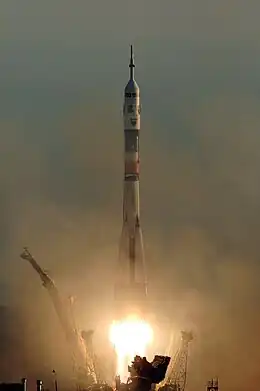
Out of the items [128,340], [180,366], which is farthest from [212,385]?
[128,340]

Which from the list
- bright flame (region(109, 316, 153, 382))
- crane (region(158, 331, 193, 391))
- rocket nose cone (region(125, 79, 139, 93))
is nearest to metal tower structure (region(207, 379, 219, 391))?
crane (region(158, 331, 193, 391))

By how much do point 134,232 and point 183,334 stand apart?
11721mm

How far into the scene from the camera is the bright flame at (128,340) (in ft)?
451

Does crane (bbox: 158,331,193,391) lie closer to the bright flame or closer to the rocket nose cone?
the bright flame

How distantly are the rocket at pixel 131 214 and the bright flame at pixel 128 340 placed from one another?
10.5ft

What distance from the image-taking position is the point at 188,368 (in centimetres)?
14588

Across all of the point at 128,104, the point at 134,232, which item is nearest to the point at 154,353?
the point at 134,232

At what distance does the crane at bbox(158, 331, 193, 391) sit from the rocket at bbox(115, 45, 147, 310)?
6.09 metres

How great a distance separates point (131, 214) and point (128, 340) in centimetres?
1370

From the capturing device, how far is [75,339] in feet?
460

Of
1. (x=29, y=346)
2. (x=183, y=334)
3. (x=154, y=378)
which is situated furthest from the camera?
(x=29, y=346)

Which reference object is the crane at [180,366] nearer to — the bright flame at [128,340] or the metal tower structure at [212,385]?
the metal tower structure at [212,385]

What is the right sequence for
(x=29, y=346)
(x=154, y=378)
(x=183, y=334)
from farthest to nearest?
(x=29, y=346) → (x=183, y=334) → (x=154, y=378)

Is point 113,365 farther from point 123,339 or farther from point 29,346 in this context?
point 29,346
